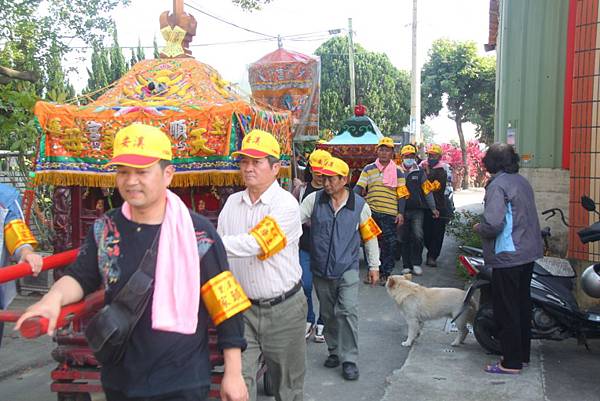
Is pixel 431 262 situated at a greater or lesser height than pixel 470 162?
lesser

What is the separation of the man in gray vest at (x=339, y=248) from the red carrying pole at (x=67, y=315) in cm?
263

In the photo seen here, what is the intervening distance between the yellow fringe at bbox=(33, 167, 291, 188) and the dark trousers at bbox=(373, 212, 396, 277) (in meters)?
3.99

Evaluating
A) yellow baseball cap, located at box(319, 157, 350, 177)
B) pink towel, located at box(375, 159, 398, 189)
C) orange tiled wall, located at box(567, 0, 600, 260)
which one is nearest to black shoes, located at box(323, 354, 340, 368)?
yellow baseball cap, located at box(319, 157, 350, 177)

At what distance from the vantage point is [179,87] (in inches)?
185

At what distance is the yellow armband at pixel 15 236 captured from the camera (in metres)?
3.36

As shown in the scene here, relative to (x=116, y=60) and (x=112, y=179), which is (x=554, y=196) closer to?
(x=112, y=179)

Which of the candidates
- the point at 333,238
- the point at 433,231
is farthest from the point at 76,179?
the point at 433,231

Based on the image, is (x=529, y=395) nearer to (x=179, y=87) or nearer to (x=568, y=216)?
(x=568, y=216)

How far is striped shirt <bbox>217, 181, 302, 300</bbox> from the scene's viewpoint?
350cm

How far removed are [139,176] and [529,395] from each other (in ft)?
11.8

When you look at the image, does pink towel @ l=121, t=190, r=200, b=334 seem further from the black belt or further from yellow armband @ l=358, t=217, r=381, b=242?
yellow armband @ l=358, t=217, r=381, b=242

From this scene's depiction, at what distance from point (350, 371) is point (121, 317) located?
10.2 ft

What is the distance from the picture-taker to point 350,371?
4.95 m

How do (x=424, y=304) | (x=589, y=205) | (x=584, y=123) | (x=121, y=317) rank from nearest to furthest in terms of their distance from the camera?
(x=121, y=317) < (x=589, y=205) < (x=424, y=304) < (x=584, y=123)
